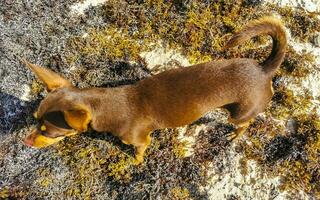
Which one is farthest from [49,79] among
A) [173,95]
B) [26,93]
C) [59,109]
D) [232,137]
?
[232,137]

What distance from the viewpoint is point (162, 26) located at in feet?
20.9

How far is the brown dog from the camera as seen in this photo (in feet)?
15.4

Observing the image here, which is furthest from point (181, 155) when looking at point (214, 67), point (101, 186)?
point (214, 67)

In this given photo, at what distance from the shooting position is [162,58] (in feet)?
20.8

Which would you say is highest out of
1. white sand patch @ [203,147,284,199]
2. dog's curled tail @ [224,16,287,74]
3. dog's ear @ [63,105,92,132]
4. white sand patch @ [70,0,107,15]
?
dog's curled tail @ [224,16,287,74]

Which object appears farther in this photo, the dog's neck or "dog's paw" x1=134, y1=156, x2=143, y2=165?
"dog's paw" x1=134, y1=156, x2=143, y2=165

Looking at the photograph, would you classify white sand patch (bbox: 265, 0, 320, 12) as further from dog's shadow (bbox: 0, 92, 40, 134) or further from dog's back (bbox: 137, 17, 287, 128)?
dog's shadow (bbox: 0, 92, 40, 134)

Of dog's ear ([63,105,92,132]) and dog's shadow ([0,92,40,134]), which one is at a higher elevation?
dog's ear ([63,105,92,132])

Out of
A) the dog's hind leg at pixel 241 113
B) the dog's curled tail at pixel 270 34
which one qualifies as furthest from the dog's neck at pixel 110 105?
the dog's curled tail at pixel 270 34

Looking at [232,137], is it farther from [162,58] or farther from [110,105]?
[110,105]

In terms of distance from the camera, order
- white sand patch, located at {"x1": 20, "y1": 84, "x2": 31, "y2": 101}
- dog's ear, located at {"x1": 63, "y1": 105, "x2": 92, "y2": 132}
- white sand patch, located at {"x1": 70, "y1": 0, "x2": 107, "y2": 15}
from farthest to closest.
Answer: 1. white sand patch, located at {"x1": 70, "y1": 0, "x2": 107, "y2": 15}
2. white sand patch, located at {"x1": 20, "y1": 84, "x2": 31, "y2": 101}
3. dog's ear, located at {"x1": 63, "y1": 105, "x2": 92, "y2": 132}

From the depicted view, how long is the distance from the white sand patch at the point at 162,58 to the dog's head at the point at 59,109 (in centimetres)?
172

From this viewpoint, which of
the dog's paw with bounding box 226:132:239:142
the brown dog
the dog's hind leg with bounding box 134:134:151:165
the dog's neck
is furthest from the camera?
the dog's paw with bounding box 226:132:239:142

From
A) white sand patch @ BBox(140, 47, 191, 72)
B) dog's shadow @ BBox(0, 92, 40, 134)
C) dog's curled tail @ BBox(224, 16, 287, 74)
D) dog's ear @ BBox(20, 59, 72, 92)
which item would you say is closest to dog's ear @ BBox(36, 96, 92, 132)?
dog's ear @ BBox(20, 59, 72, 92)
